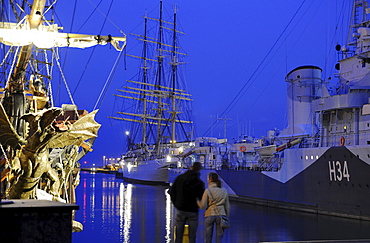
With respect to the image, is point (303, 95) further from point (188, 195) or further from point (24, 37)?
point (188, 195)

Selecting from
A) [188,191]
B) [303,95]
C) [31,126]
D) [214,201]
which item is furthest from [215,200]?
[303,95]

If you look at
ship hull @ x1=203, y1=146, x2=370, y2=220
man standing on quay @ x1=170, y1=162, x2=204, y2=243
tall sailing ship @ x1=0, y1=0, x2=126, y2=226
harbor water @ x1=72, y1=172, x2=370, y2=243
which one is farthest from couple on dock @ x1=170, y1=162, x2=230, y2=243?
ship hull @ x1=203, y1=146, x2=370, y2=220

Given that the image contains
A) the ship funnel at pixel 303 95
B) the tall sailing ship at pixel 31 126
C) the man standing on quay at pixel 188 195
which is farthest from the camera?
the ship funnel at pixel 303 95

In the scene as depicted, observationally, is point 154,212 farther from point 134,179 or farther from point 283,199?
point 134,179

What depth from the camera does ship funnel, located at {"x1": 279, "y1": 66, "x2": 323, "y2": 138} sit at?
2909cm

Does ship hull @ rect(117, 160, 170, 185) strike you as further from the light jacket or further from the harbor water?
the light jacket

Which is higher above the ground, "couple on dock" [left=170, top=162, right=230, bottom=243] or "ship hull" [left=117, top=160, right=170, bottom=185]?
"couple on dock" [left=170, top=162, right=230, bottom=243]

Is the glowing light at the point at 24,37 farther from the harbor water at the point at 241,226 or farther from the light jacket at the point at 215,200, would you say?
the harbor water at the point at 241,226

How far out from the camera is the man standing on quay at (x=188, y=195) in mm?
A: 6488

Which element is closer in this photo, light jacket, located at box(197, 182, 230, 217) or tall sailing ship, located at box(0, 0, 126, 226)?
light jacket, located at box(197, 182, 230, 217)

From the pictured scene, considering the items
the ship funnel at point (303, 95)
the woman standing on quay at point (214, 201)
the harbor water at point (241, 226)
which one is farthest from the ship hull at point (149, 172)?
the woman standing on quay at point (214, 201)

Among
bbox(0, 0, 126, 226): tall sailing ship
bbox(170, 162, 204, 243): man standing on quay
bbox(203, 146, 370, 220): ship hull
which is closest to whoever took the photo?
bbox(170, 162, 204, 243): man standing on quay

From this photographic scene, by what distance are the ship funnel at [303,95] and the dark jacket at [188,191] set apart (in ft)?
75.9

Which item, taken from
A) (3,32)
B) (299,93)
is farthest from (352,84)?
(3,32)
